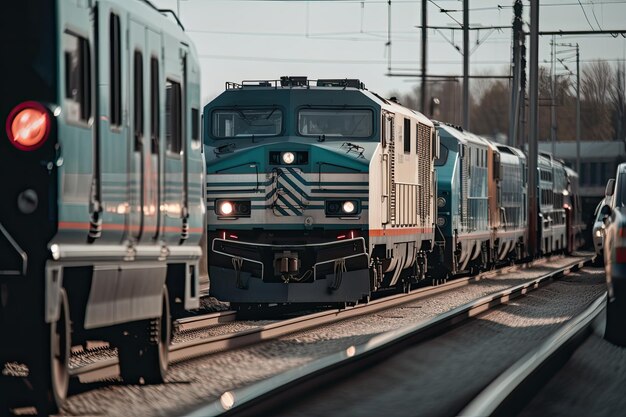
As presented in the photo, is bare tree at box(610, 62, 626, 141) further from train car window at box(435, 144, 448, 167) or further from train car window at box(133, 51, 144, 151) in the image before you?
train car window at box(133, 51, 144, 151)

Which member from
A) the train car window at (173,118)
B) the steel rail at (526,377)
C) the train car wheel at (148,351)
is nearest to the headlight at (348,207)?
the steel rail at (526,377)

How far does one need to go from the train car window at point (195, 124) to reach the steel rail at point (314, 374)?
2.09 meters

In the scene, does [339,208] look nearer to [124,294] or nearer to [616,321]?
[616,321]

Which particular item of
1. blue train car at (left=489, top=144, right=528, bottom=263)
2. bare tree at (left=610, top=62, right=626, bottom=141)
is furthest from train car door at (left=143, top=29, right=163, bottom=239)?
bare tree at (left=610, top=62, right=626, bottom=141)

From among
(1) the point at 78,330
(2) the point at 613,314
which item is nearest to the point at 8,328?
(1) the point at 78,330

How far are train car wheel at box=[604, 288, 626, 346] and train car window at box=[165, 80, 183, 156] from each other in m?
5.01

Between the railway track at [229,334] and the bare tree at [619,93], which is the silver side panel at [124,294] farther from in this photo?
the bare tree at [619,93]

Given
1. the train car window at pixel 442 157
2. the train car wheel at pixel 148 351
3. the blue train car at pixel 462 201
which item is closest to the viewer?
the train car wheel at pixel 148 351

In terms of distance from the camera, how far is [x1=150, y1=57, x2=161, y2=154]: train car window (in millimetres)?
10516

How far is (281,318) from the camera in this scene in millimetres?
20047

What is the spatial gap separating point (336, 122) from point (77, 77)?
446 inches

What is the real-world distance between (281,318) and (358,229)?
67.3 inches

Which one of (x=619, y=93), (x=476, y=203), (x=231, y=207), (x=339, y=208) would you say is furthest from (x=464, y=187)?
(x=619, y=93)

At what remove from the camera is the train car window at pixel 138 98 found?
33.1ft
